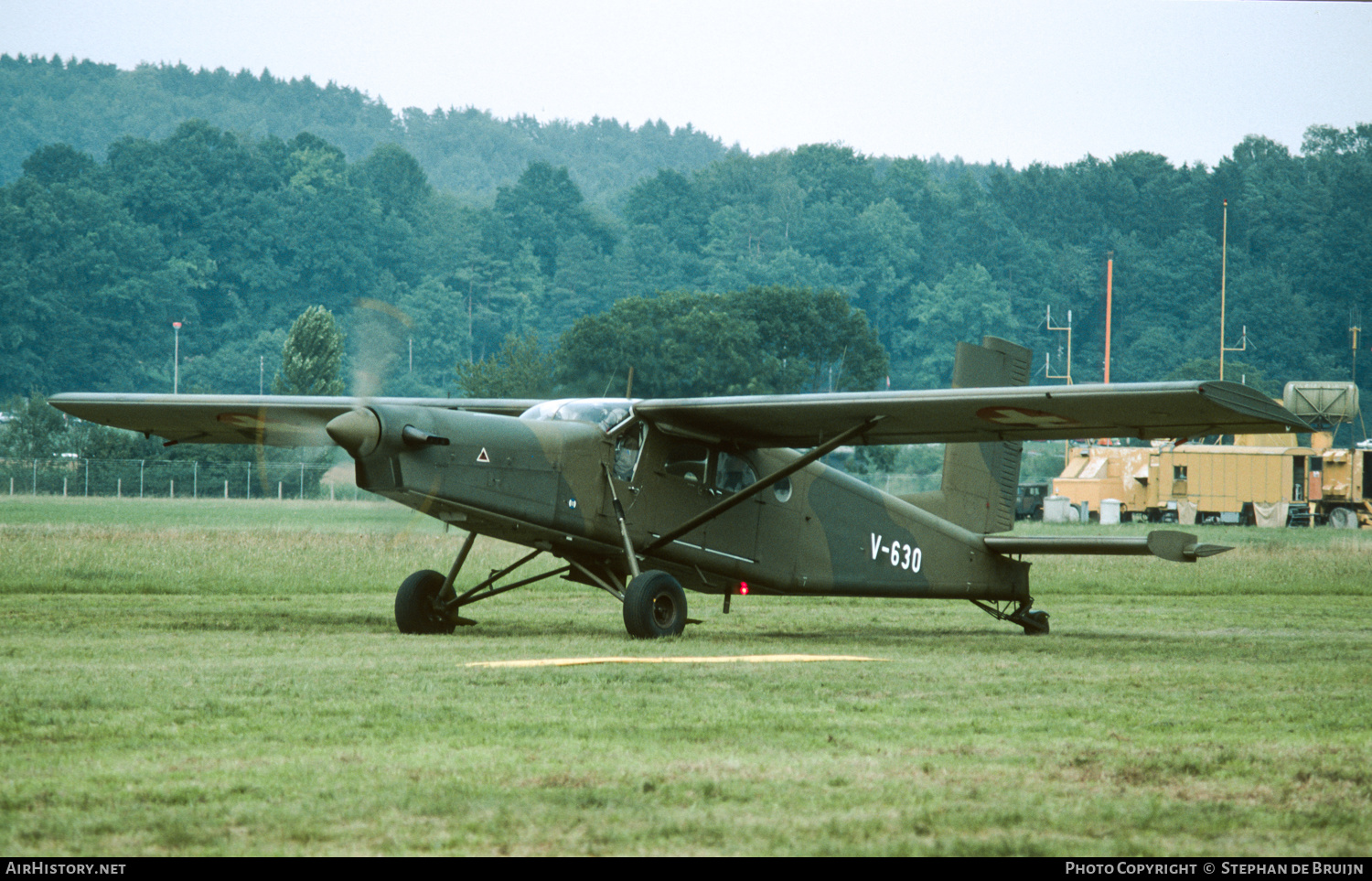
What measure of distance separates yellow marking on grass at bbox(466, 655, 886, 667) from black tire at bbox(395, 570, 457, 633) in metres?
3.17

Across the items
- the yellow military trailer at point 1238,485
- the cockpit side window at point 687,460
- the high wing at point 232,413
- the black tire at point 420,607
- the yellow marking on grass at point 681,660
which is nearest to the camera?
the yellow marking on grass at point 681,660

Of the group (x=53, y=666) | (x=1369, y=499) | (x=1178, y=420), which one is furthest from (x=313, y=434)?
(x=1369, y=499)

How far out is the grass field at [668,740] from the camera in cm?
509

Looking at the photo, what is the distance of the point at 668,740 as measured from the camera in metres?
7.14

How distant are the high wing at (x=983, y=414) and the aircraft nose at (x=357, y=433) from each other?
9.59 ft

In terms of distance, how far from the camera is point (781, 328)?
3536 inches

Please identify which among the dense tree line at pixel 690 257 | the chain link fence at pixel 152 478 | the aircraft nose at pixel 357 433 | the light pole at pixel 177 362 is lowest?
the chain link fence at pixel 152 478

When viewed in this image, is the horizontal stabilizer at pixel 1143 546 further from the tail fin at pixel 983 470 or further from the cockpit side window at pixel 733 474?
the cockpit side window at pixel 733 474

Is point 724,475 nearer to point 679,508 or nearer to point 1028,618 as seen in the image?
point 679,508

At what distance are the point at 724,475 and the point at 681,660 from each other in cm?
397

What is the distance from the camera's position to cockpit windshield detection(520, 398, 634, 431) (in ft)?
45.6

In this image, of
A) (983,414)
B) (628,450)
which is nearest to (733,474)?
(628,450)

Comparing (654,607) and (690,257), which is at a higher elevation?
(690,257)

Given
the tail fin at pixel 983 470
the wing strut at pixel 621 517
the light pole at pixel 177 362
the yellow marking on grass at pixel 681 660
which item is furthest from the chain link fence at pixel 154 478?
the yellow marking on grass at pixel 681 660
